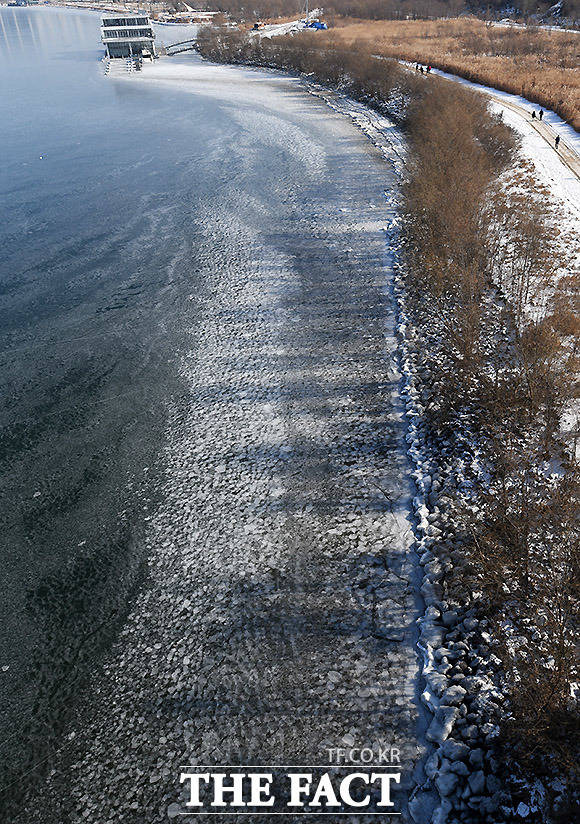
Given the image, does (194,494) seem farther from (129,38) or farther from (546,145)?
(129,38)

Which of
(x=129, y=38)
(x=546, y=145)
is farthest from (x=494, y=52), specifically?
(x=129, y=38)

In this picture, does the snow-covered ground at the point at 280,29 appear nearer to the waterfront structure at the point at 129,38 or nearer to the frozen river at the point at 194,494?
the waterfront structure at the point at 129,38

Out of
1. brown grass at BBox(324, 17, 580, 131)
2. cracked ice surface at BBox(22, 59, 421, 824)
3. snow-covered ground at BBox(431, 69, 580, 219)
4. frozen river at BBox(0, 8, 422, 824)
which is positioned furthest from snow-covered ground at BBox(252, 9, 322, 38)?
cracked ice surface at BBox(22, 59, 421, 824)

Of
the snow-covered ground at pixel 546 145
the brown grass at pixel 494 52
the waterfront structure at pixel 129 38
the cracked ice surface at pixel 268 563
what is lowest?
the cracked ice surface at pixel 268 563

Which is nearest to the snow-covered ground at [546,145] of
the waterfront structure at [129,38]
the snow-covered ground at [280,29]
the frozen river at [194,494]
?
the frozen river at [194,494]

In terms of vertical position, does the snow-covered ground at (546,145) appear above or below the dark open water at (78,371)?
above

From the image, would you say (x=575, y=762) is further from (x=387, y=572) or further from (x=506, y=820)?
(x=387, y=572)
